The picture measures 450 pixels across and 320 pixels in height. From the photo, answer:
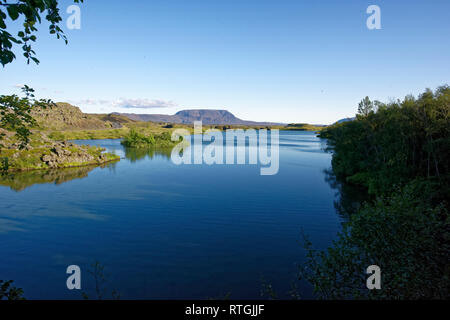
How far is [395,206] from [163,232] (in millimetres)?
24130

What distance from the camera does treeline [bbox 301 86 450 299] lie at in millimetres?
11797

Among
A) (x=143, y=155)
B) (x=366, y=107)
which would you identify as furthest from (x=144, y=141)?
(x=366, y=107)

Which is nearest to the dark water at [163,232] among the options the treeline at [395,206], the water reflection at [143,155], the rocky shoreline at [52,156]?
the treeline at [395,206]

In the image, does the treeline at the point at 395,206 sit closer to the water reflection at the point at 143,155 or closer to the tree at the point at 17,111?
the tree at the point at 17,111

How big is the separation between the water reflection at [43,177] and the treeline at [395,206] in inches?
2133

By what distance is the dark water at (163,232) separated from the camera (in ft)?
69.2

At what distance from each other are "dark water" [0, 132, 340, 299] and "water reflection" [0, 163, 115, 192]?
38 centimetres

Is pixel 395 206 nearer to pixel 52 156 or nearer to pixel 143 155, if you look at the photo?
pixel 52 156

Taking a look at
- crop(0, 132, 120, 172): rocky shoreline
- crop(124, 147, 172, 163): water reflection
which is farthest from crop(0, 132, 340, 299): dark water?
crop(124, 147, 172, 163): water reflection

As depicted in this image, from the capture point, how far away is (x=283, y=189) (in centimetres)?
4894

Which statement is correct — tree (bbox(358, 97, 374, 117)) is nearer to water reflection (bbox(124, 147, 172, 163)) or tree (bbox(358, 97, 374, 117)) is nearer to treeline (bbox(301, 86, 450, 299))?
treeline (bbox(301, 86, 450, 299))
